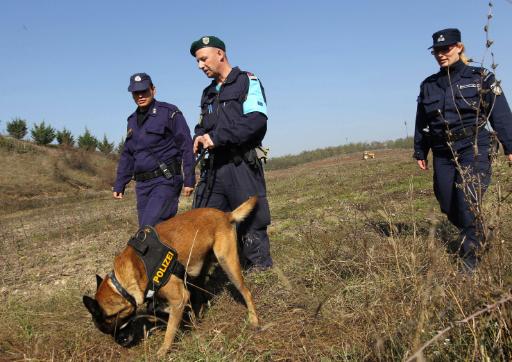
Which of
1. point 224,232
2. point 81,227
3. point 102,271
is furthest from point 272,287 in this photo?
point 81,227

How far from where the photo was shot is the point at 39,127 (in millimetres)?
36875

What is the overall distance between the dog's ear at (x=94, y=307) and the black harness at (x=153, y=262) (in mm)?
195

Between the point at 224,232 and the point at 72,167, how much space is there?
31.2 meters

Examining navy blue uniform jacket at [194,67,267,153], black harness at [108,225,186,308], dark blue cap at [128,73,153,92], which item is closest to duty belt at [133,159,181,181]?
navy blue uniform jacket at [194,67,267,153]

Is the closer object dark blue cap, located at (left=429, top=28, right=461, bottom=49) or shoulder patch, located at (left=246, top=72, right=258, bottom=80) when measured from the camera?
dark blue cap, located at (left=429, top=28, right=461, bottom=49)

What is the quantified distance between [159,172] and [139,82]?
36.5 inches

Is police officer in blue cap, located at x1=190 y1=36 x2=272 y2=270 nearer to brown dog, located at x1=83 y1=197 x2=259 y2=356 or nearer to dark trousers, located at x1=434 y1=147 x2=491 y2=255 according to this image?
brown dog, located at x1=83 y1=197 x2=259 y2=356

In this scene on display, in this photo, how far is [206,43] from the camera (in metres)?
4.13

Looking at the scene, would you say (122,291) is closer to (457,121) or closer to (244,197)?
(244,197)

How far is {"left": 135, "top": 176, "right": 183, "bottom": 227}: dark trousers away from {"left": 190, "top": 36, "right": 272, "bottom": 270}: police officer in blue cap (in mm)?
253

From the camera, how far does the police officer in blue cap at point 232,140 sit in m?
4.04

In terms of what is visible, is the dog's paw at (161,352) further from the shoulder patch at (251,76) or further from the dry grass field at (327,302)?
the shoulder patch at (251,76)

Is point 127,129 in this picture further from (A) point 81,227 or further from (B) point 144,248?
(A) point 81,227

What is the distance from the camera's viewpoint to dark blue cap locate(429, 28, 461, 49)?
3975 millimetres
